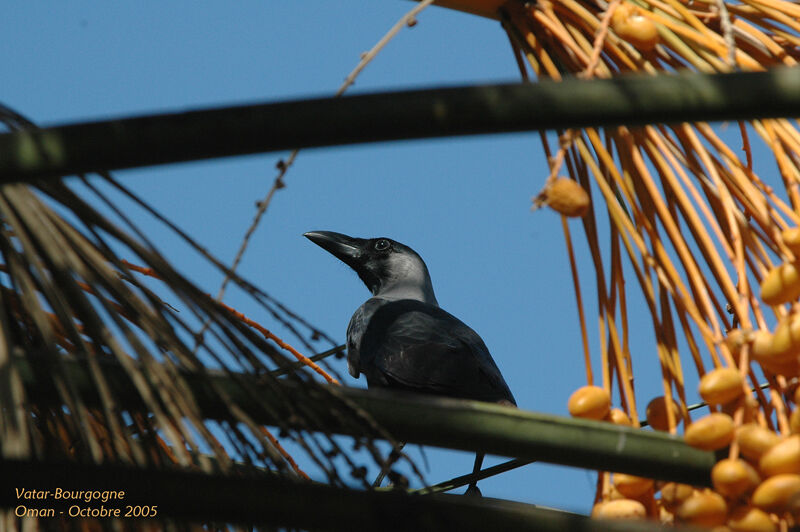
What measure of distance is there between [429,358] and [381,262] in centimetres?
139

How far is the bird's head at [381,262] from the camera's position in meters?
3.87

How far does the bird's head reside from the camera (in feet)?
12.7

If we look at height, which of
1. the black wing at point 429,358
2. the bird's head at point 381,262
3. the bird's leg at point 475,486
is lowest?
the bird's leg at point 475,486

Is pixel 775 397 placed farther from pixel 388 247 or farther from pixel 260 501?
pixel 388 247

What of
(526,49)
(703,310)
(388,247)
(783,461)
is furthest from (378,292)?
(783,461)

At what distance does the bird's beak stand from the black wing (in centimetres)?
97

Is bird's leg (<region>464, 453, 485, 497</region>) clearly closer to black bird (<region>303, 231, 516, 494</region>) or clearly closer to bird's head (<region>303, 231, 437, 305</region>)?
black bird (<region>303, 231, 516, 494</region>)

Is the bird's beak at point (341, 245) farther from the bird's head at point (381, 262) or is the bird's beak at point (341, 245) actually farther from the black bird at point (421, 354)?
the black bird at point (421, 354)

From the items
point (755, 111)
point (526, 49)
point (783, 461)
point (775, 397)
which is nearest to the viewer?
point (755, 111)

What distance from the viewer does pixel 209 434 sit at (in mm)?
797

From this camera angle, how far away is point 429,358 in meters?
2.57

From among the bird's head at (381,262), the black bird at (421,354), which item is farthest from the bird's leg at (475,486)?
the bird's head at (381,262)

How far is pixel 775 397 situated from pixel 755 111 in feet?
1.20

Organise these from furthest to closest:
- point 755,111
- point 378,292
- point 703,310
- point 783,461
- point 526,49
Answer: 1. point 378,292
2. point 526,49
3. point 703,310
4. point 783,461
5. point 755,111
